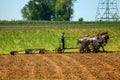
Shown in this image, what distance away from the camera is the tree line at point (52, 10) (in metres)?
123

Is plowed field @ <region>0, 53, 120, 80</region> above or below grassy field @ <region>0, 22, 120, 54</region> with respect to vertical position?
above

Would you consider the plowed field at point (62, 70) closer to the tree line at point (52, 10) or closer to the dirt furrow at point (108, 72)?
the dirt furrow at point (108, 72)

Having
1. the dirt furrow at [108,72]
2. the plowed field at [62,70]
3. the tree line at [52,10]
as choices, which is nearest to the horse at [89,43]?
the plowed field at [62,70]

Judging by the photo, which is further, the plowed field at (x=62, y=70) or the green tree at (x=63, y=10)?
the green tree at (x=63, y=10)

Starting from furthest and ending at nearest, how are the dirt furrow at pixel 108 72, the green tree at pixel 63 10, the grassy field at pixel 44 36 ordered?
the green tree at pixel 63 10
the grassy field at pixel 44 36
the dirt furrow at pixel 108 72

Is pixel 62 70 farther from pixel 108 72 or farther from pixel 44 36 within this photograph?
pixel 44 36

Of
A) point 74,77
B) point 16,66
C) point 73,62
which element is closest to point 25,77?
point 74,77

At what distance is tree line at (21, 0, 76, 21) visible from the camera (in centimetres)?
12281

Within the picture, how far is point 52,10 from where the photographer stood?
126125 millimetres

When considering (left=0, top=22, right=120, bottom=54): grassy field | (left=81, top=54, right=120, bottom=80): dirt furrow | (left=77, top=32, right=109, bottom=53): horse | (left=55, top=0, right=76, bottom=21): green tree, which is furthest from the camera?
(left=55, top=0, right=76, bottom=21): green tree

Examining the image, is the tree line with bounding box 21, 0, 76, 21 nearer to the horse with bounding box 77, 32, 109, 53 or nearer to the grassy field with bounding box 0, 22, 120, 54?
the grassy field with bounding box 0, 22, 120, 54

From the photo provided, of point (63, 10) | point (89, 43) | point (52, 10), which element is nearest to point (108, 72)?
point (89, 43)

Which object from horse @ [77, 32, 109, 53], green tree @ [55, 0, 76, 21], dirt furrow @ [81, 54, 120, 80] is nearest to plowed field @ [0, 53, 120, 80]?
dirt furrow @ [81, 54, 120, 80]

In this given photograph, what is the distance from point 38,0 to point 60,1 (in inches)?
405
